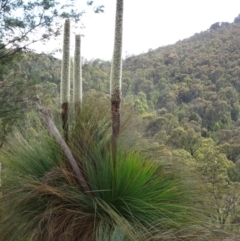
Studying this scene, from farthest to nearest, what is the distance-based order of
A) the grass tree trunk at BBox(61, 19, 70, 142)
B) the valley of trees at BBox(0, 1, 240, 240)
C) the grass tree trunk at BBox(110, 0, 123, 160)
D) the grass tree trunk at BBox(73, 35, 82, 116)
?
the grass tree trunk at BBox(73, 35, 82, 116)
the grass tree trunk at BBox(61, 19, 70, 142)
the valley of trees at BBox(0, 1, 240, 240)
the grass tree trunk at BBox(110, 0, 123, 160)

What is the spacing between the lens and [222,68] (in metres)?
39.3

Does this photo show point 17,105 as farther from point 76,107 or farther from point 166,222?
point 166,222

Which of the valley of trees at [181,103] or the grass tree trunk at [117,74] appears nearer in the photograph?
the grass tree trunk at [117,74]

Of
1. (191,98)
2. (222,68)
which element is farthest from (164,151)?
(222,68)

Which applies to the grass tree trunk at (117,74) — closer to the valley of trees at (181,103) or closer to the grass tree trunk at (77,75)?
the valley of trees at (181,103)

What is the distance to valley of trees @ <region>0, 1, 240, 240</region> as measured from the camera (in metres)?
2.59

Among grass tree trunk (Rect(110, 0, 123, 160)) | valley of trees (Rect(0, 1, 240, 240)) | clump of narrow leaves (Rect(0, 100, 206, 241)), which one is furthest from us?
valley of trees (Rect(0, 1, 240, 240))

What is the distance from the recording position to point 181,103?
30969 millimetres

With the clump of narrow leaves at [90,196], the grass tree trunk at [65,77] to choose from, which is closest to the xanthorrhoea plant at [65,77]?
the grass tree trunk at [65,77]

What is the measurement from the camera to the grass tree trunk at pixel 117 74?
2.44 metres

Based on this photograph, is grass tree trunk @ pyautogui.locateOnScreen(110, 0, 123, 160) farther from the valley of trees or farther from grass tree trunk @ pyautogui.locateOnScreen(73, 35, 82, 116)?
grass tree trunk @ pyautogui.locateOnScreen(73, 35, 82, 116)

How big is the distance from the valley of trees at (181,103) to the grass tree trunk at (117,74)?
0.68ft

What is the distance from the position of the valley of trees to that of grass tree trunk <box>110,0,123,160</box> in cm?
21

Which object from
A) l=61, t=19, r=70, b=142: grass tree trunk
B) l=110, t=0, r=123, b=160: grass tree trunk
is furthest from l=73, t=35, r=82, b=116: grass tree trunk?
l=110, t=0, r=123, b=160: grass tree trunk
